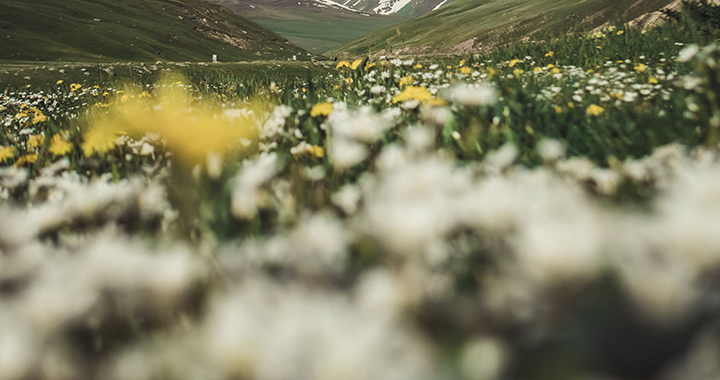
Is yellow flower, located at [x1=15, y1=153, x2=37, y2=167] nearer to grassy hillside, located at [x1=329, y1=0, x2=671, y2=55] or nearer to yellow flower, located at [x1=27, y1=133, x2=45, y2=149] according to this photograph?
yellow flower, located at [x1=27, y1=133, x2=45, y2=149]

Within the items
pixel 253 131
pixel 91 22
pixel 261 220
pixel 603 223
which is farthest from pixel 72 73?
pixel 91 22

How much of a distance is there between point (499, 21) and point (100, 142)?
299 ft

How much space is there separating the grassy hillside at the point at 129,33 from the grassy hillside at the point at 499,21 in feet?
66.2

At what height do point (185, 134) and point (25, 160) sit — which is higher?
point (185, 134)

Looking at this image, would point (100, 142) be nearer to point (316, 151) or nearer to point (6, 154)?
point (6, 154)

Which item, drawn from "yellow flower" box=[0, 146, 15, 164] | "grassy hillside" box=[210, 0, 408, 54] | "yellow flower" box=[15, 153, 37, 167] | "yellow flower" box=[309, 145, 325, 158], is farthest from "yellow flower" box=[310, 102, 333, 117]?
"grassy hillside" box=[210, 0, 408, 54]

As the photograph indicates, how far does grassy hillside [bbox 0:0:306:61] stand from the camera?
1267 inches

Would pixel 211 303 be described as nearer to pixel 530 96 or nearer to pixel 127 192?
pixel 127 192

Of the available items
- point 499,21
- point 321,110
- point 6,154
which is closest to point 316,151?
point 321,110

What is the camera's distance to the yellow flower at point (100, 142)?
7.16ft

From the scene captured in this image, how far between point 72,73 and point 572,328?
66.2 ft

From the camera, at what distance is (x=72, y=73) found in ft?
52.0

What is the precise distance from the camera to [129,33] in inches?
1594

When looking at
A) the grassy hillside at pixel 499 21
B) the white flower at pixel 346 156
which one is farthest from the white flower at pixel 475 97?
the grassy hillside at pixel 499 21
